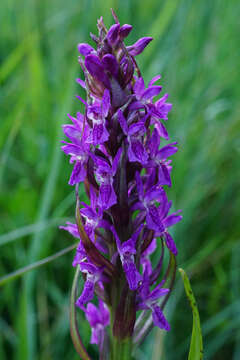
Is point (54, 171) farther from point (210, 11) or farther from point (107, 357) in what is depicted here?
point (210, 11)

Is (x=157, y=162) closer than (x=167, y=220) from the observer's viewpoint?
Yes

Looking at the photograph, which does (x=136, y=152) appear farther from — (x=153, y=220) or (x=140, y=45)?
(x=140, y=45)

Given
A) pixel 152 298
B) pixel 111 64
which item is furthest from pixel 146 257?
pixel 111 64

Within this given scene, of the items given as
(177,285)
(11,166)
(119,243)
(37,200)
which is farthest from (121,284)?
(11,166)

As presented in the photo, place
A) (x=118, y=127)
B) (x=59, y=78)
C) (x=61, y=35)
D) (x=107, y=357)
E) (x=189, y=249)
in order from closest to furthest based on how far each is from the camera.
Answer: (x=118, y=127) → (x=107, y=357) → (x=189, y=249) → (x=59, y=78) → (x=61, y=35)

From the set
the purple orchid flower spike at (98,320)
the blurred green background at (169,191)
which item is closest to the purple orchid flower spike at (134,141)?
the purple orchid flower spike at (98,320)

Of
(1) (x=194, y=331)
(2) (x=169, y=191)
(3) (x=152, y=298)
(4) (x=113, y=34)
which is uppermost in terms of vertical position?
(4) (x=113, y=34)

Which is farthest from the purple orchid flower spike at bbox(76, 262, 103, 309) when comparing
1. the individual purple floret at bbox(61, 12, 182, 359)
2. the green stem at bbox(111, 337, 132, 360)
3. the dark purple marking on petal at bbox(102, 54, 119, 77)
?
the dark purple marking on petal at bbox(102, 54, 119, 77)
